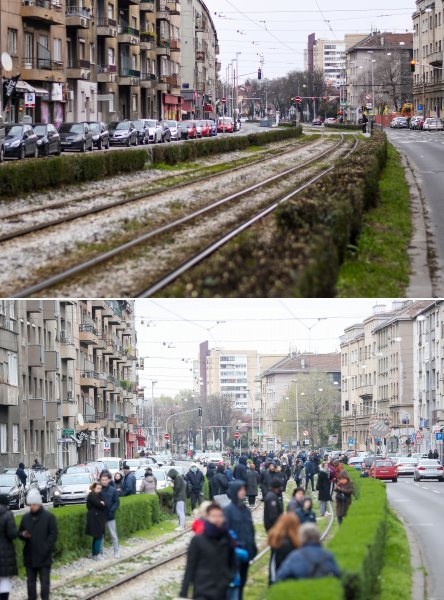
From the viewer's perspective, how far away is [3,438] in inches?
2140

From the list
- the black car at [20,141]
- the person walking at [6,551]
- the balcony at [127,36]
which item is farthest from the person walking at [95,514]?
the balcony at [127,36]

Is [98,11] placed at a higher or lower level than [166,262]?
higher

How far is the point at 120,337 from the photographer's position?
113 metres

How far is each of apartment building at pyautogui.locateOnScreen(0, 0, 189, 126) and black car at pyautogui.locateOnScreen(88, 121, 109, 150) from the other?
330 centimetres

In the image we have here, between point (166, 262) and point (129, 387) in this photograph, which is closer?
point (166, 262)

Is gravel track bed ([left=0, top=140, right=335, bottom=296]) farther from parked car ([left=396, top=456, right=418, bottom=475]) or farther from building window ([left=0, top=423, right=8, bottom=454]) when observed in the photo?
parked car ([left=396, top=456, right=418, bottom=475])

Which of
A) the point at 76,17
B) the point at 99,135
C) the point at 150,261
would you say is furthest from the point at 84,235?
the point at 76,17

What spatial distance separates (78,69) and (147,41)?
85.7 ft

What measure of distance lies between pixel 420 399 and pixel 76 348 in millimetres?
40390

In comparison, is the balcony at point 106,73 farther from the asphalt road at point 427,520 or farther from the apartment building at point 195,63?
the asphalt road at point 427,520

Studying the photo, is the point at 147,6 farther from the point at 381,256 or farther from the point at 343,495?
the point at 343,495

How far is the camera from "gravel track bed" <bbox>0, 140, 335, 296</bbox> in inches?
926

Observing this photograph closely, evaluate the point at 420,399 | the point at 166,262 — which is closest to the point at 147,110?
the point at 420,399

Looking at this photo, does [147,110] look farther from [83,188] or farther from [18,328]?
[83,188]
